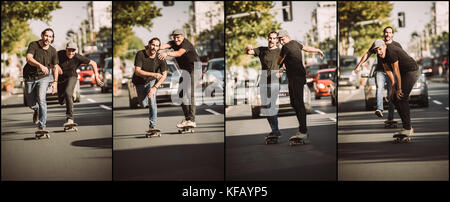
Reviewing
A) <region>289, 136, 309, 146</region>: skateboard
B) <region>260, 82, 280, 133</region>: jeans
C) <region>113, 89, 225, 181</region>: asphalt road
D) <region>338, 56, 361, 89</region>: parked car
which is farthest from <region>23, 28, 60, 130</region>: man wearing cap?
<region>338, 56, 361, 89</region>: parked car

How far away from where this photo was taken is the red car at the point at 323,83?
10930mm

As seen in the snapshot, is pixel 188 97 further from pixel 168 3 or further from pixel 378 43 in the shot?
pixel 378 43

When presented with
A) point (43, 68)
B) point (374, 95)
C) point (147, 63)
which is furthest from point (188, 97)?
point (374, 95)

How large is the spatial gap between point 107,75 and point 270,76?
2.05 metres

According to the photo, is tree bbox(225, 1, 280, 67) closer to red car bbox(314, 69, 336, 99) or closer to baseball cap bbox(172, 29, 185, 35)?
baseball cap bbox(172, 29, 185, 35)

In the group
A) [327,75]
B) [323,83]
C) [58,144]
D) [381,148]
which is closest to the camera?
[323,83]

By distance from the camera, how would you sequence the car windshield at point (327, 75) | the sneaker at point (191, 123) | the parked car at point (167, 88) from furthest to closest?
1. the sneaker at point (191, 123)
2. the parked car at point (167, 88)
3. the car windshield at point (327, 75)

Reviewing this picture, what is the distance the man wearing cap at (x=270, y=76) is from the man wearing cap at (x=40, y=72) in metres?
2.49

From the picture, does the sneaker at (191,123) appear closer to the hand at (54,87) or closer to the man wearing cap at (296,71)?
the man wearing cap at (296,71)

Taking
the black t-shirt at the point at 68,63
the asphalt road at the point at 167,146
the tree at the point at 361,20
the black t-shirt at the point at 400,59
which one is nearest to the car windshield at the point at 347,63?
the tree at the point at 361,20

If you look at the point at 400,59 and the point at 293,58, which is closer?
the point at 293,58

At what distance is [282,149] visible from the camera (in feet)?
36.5

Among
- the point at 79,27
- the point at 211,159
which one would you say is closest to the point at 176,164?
the point at 211,159

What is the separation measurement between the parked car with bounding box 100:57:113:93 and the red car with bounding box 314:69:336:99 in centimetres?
255
